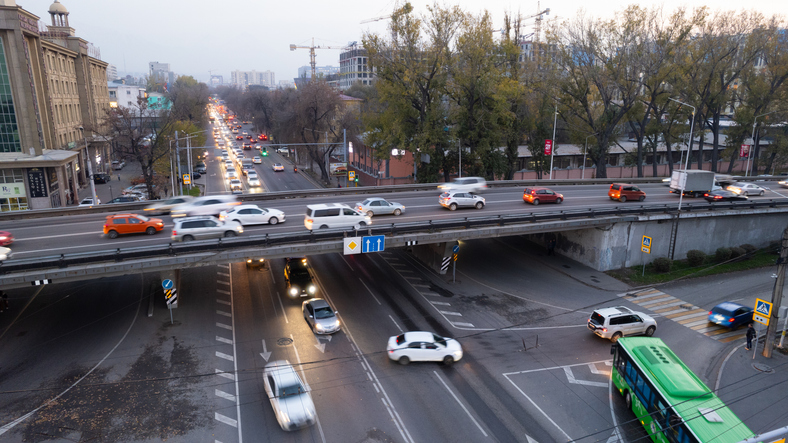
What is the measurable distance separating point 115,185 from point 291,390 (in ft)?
210

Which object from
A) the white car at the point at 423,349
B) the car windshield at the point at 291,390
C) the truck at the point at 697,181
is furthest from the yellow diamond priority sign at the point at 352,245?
the truck at the point at 697,181

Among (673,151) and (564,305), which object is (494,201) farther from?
(673,151)

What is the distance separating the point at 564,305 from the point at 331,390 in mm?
15973

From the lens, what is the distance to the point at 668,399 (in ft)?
47.9

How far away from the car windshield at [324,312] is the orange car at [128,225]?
10.8m

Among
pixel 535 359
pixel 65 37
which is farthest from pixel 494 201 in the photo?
pixel 65 37

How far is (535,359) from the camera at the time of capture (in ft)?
71.4

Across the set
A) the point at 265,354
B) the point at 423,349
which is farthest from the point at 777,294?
the point at 265,354

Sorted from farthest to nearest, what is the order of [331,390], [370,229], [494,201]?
[494,201] < [370,229] < [331,390]

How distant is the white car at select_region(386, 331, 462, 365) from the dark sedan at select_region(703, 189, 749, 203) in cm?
2947

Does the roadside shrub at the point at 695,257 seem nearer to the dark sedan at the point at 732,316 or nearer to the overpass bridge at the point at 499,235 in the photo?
the overpass bridge at the point at 499,235

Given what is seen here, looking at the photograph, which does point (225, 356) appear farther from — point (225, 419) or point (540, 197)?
point (540, 197)

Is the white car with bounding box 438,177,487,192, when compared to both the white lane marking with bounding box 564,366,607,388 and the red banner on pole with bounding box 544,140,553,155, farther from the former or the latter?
the white lane marking with bounding box 564,366,607,388

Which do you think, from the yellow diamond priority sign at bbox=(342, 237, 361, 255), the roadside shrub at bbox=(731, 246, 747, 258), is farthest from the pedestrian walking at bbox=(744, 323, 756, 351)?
the yellow diamond priority sign at bbox=(342, 237, 361, 255)
